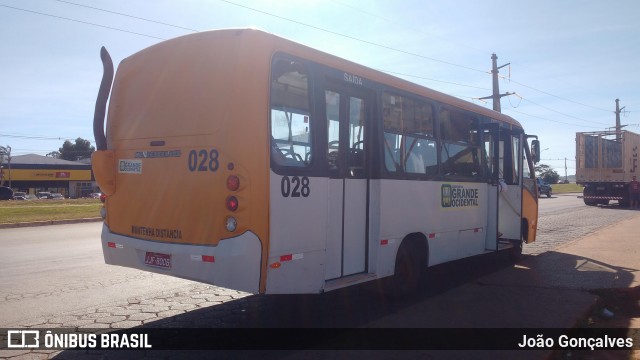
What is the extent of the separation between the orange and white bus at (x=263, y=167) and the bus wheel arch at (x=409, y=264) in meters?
0.02

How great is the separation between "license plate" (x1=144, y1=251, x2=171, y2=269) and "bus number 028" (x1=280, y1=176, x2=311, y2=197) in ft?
4.81

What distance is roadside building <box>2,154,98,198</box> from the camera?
62.9 metres

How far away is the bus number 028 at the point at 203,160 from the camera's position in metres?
5.05

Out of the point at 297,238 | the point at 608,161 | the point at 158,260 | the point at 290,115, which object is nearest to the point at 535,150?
the point at 290,115

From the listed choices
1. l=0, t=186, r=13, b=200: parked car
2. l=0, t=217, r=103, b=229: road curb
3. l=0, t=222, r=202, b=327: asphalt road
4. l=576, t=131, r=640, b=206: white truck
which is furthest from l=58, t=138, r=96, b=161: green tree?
l=0, t=222, r=202, b=327: asphalt road

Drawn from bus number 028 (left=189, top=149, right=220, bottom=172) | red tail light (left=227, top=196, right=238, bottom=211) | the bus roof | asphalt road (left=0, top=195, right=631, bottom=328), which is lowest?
asphalt road (left=0, top=195, right=631, bottom=328)

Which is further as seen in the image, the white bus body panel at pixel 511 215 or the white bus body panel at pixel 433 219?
the white bus body panel at pixel 511 215

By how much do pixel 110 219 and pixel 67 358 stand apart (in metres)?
1.87

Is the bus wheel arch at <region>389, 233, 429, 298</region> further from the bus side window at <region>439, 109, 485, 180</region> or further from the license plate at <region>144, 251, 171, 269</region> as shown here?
the license plate at <region>144, 251, 171, 269</region>

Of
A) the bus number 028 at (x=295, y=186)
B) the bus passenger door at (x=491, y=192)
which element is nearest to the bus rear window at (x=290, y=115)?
the bus number 028 at (x=295, y=186)

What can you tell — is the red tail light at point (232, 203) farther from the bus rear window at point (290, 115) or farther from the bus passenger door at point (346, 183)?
the bus passenger door at point (346, 183)

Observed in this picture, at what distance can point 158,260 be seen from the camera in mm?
5484

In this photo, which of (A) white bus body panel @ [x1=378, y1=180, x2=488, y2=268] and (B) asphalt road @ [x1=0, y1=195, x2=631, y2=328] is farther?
(A) white bus body panel @ [x1=378, y1=180, x2=488, y2=268]

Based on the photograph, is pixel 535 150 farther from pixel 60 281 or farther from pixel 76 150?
pixel 76 150
